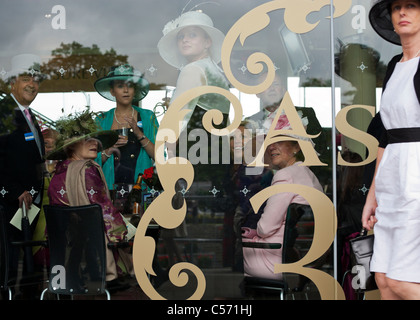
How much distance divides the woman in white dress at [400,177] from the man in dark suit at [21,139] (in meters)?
2.11

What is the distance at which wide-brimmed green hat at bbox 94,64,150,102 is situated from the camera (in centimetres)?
366

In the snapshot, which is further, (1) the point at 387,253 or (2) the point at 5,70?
(2) the point at 5,70

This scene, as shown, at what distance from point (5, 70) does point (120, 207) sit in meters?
1.19

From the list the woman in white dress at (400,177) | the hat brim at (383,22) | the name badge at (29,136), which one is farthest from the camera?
the name badge at (29,136)

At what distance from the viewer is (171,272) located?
360 cm

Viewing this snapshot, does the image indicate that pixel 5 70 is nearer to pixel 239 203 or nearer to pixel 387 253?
pixel 239 203

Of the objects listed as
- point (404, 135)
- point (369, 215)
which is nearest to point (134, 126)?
point (369, 215)

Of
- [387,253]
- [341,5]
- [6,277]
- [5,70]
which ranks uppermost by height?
[341,5]

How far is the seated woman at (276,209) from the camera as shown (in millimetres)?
3518

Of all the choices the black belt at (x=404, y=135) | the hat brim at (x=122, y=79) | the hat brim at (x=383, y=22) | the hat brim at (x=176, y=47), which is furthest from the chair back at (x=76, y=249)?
the hat brim at (x=383, y=22)

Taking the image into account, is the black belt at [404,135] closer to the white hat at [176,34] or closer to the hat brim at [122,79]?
the white hat at [176,34]

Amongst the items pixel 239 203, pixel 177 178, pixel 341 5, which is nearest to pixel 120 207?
pixel 177 178

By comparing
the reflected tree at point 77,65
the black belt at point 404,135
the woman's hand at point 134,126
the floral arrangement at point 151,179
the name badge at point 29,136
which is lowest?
the floral arrangement at point 151,179

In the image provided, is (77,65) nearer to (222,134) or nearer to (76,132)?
(76,132)
